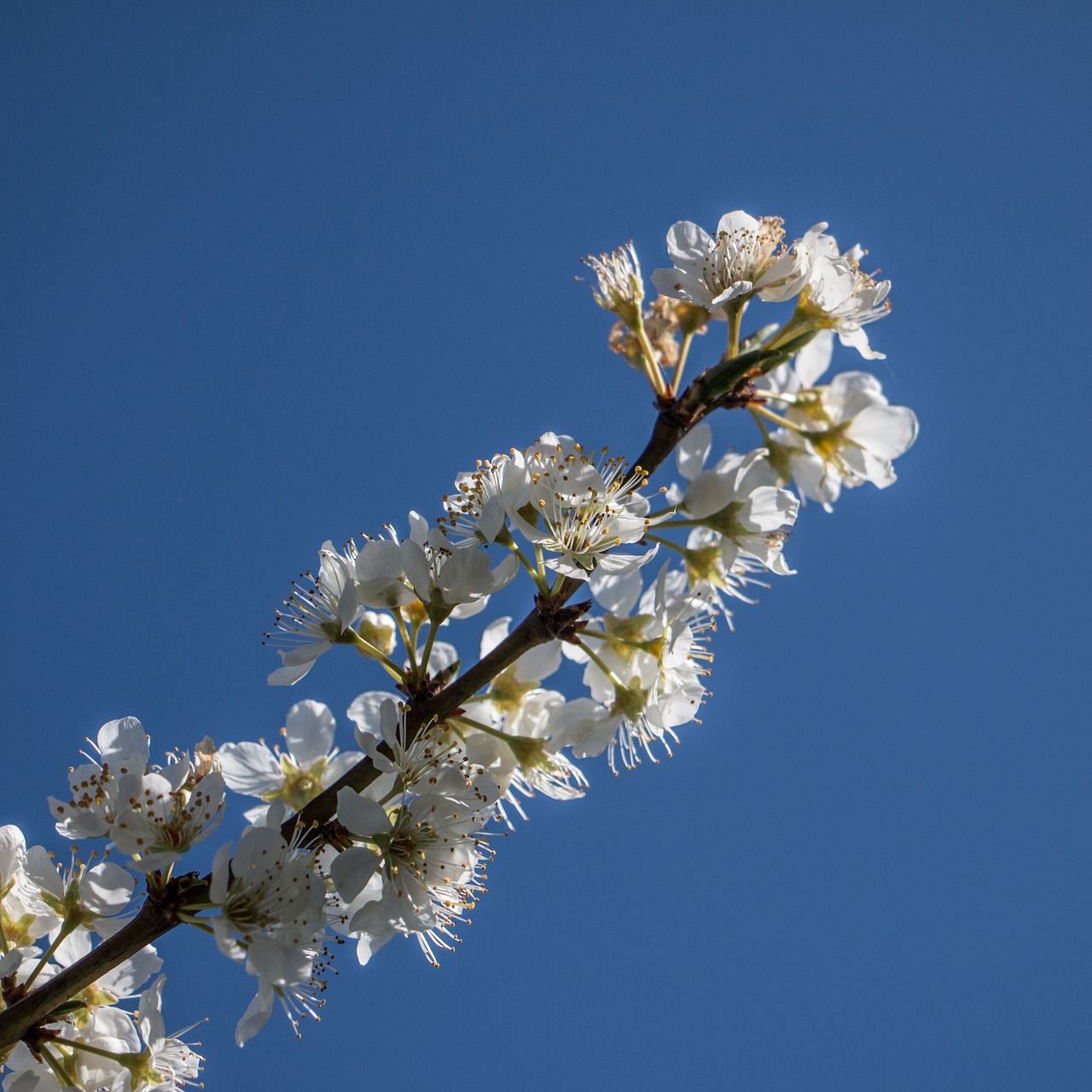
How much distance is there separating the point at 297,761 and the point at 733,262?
5.04ft

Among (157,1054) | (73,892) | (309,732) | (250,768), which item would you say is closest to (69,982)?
(73,892)

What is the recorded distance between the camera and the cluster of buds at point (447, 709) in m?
1.79

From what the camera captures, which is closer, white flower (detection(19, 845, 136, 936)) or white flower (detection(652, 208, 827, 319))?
white flower (detection(19, 845, 136, 936))

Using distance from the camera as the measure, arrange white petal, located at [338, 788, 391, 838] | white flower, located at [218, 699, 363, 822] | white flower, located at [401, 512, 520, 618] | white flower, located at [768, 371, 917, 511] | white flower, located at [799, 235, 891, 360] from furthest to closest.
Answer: white flower, located at [768, 371, 917, 511], white flower, located at [218, 699, 363, 822], white flower, located at [799, 235, 891, 360], white flower, located at [401, 512, 520, 618], white petal, located at [338, 788, 391, 838]

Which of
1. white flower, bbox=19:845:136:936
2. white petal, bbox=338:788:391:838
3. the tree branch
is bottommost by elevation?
the tree branch

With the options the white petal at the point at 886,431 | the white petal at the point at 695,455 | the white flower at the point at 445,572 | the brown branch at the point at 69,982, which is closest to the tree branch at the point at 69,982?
the brown branch at the point at 69,982

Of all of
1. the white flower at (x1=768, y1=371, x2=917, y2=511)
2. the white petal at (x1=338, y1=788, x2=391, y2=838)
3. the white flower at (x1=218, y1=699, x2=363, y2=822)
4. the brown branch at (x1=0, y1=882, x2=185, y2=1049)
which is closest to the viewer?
→ the brown branch at (x1=0, y1=882, x2=185, y2=1049)

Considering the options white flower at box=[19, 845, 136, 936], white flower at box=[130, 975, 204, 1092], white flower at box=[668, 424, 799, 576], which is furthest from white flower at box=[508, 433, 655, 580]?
white flower at box=[130, 975, 204, 1092]

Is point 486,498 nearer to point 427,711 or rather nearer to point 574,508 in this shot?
point 574,508

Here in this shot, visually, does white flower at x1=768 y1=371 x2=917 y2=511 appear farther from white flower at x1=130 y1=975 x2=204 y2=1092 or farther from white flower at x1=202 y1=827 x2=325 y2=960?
white flower at x1=130 y1=975 x2=204 y2=1092

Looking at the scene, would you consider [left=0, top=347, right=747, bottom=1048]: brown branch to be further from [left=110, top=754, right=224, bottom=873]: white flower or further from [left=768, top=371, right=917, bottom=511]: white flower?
[left=768, top=371, right=917, bottom=511]: white flower

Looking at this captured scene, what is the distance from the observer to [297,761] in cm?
234

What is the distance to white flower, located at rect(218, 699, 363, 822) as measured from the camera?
2.29 meters

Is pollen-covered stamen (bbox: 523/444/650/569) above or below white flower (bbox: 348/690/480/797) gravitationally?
above
